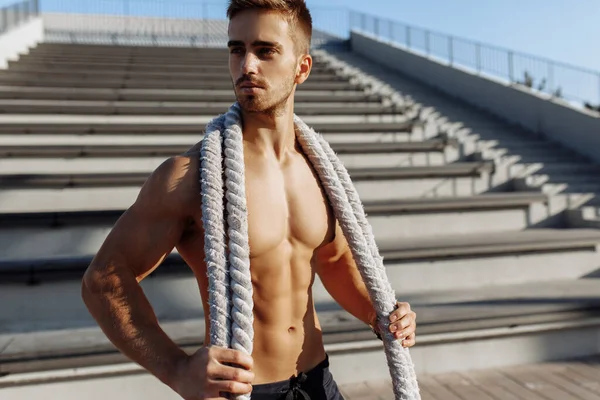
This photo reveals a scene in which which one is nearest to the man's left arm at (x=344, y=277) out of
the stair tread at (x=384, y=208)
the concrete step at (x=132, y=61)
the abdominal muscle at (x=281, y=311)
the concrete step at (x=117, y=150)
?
the abdominal muscle at (x=281, y=311)

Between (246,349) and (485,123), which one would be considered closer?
(246,349)

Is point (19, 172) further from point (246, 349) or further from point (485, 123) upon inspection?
point (485, 123)

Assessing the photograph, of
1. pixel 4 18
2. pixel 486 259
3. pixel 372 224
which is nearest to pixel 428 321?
pixel 486 259

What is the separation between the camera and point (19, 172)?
4.73 metres

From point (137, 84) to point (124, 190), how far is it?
4163mm

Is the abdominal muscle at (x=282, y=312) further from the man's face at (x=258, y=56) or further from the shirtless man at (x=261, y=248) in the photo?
the man's face at (x=258, y=56)

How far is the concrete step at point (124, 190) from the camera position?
418 cm

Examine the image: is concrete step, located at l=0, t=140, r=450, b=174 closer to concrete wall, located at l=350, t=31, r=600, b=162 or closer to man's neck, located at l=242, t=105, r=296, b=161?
concrete wall, located at l=350, t=31, r=600, b=162

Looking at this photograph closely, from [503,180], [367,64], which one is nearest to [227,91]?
[503,180]

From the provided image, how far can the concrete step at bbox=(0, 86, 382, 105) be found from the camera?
265 inches

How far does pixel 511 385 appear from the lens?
111 inches

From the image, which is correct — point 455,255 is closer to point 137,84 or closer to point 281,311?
point 281,311

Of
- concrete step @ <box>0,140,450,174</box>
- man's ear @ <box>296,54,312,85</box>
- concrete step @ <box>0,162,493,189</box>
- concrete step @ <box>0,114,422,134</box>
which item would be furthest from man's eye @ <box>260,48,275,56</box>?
concrete step @ <box>0,114,422,134</box>

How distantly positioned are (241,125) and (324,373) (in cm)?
68
